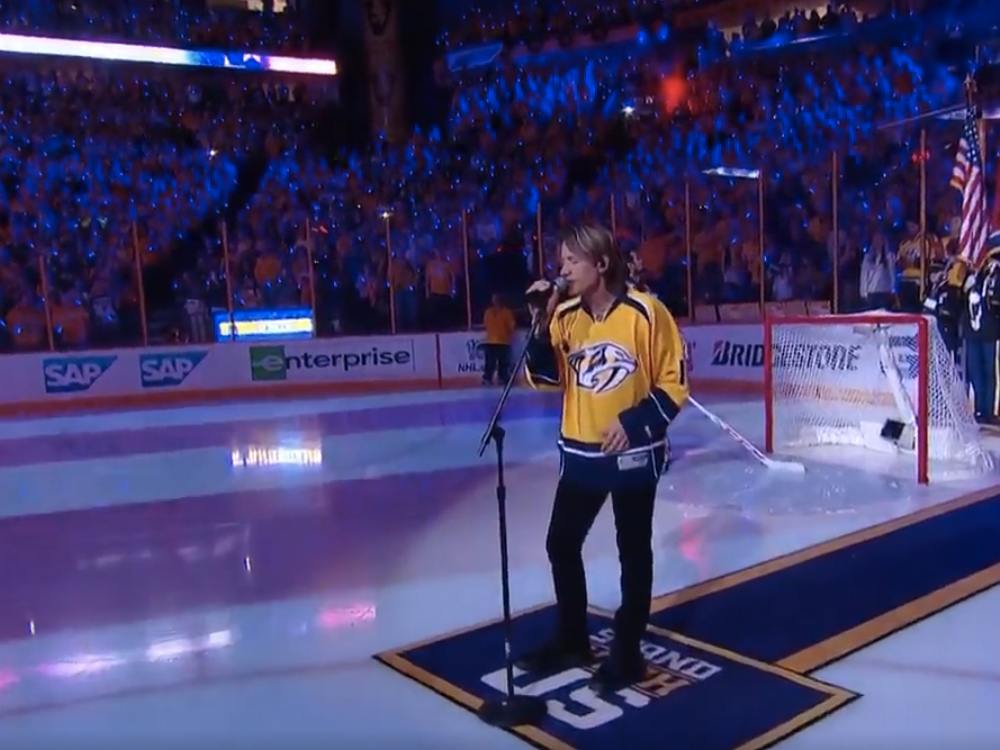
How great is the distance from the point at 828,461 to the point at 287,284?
7168mm

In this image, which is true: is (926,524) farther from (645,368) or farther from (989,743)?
(645,368)

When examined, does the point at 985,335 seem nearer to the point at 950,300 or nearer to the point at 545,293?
the point at 950,300

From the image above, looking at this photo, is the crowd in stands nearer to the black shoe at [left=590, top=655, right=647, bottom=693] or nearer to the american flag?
the american flag

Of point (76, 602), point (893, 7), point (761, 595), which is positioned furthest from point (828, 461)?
point (893, 7)

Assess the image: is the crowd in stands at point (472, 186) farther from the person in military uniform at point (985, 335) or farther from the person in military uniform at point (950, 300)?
the person in military uniform at point (985, 335)

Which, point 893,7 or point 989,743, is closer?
point 989,743

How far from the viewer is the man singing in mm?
2629

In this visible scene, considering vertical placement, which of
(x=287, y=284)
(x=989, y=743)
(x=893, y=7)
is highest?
(x=893, y=7)

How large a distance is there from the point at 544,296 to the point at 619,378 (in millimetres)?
324

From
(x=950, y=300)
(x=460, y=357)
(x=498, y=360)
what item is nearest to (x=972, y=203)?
(x=950, y=300)

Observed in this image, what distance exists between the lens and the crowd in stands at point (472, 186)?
1043cm

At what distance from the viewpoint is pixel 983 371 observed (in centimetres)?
716

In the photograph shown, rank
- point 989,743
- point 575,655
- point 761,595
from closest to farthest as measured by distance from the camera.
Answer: point 989,743 → point 575,655 → point 761,595

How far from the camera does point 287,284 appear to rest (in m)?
11.5
